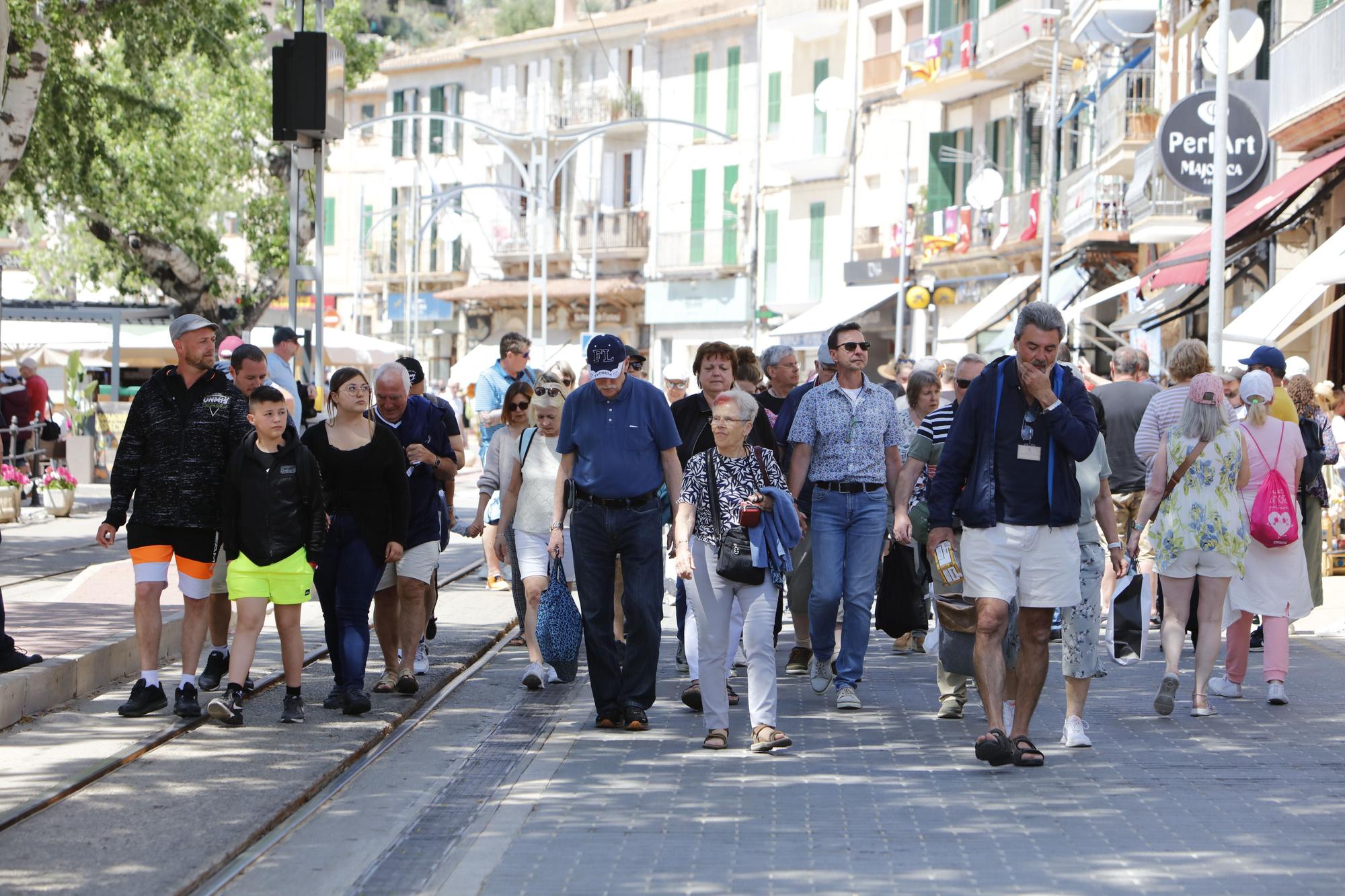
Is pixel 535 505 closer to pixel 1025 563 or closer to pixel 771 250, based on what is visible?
pixel 1025 563

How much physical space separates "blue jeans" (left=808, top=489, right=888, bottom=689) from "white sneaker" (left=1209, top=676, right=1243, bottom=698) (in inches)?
74.0

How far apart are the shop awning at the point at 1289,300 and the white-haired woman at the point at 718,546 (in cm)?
1121

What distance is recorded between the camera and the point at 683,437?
34.9ft

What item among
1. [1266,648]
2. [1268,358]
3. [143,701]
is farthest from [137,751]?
[1268,358]

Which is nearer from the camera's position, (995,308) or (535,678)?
(535,678)

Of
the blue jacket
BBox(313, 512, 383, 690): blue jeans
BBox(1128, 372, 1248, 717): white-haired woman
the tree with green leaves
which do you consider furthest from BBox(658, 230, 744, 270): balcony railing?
the blue jacket

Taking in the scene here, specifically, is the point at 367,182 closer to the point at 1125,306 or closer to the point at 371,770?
the point at 1125,306

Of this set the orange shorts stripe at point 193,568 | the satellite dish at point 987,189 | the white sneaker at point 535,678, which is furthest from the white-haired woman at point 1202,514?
the satellite dish at point 987,189

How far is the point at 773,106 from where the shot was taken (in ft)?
187

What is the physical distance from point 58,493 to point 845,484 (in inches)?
619

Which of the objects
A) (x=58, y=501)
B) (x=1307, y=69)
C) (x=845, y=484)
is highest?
(x=1307, y=69)

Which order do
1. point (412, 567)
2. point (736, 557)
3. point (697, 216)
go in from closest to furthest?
point (736, 557) < point (412, 567) < point (697, 216)

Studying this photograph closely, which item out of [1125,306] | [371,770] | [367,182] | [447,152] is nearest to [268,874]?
[371,770]

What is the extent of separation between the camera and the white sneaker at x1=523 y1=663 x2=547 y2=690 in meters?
10.6
